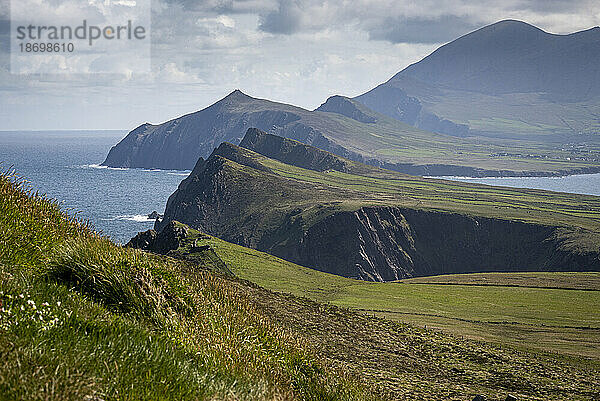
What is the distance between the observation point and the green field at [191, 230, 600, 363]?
138ft

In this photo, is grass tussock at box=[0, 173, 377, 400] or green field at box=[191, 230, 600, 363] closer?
grass tussock at box=[0, 173, 377, 400]

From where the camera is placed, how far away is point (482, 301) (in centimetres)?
6825

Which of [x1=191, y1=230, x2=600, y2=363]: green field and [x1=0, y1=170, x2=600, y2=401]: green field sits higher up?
[x1=0, y1=170, x2=600, y2=401]: green field

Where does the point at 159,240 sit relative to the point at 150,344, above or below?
below

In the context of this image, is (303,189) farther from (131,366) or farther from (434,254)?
(131,366)

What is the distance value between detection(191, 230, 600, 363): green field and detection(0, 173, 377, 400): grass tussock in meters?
26.9

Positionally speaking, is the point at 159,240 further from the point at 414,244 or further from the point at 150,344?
the point at 414,244

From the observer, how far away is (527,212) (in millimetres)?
186375

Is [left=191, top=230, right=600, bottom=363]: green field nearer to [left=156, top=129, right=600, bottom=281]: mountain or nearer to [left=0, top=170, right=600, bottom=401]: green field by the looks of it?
[left=0, top=170, right=600, bottom=401]: green field

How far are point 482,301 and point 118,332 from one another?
66430 mm

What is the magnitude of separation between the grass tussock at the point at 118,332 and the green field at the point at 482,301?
2690cm

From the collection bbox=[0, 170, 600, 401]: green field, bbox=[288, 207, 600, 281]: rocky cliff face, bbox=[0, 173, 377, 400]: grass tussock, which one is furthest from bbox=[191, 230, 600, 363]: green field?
bbox=[288, 207, 600, 281]: rocky cliff face

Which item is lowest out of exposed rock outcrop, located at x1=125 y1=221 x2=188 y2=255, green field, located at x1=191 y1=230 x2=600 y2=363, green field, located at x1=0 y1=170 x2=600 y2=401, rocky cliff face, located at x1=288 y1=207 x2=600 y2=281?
rocky cliff face, located at x1=288 y1=207 x2=600 y2=281

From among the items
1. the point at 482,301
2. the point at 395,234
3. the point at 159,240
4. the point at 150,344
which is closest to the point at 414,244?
the point at 395,234
